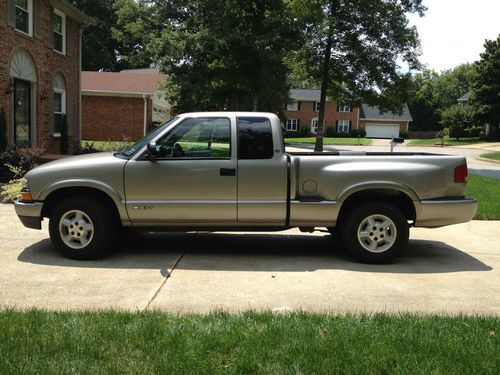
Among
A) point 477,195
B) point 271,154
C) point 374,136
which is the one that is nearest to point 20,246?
point 271,154

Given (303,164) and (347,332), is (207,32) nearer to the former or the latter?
(303,164)

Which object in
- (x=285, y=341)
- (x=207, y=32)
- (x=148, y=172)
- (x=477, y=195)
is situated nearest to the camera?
(x=285, y=341)

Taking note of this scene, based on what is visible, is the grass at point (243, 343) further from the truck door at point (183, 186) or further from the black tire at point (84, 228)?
the truck door at point (183, 186)

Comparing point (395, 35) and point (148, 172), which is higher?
Result: point (395, 35)

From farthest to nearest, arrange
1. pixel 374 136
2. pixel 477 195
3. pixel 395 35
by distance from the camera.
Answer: pixel 374 136 → pixel 395 35 → pixel 477 195

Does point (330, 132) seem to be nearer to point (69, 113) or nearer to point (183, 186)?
point (69, 113)

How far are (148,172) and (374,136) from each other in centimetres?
7325

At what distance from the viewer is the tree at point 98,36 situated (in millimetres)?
53750

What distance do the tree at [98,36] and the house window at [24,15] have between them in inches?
1537

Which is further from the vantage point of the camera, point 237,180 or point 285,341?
point 237,180

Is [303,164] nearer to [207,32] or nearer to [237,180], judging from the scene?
[237,180]

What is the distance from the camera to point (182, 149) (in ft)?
20.8

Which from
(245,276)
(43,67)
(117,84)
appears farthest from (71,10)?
(245,276)

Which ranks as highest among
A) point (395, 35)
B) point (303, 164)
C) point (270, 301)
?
point (395, 35)
